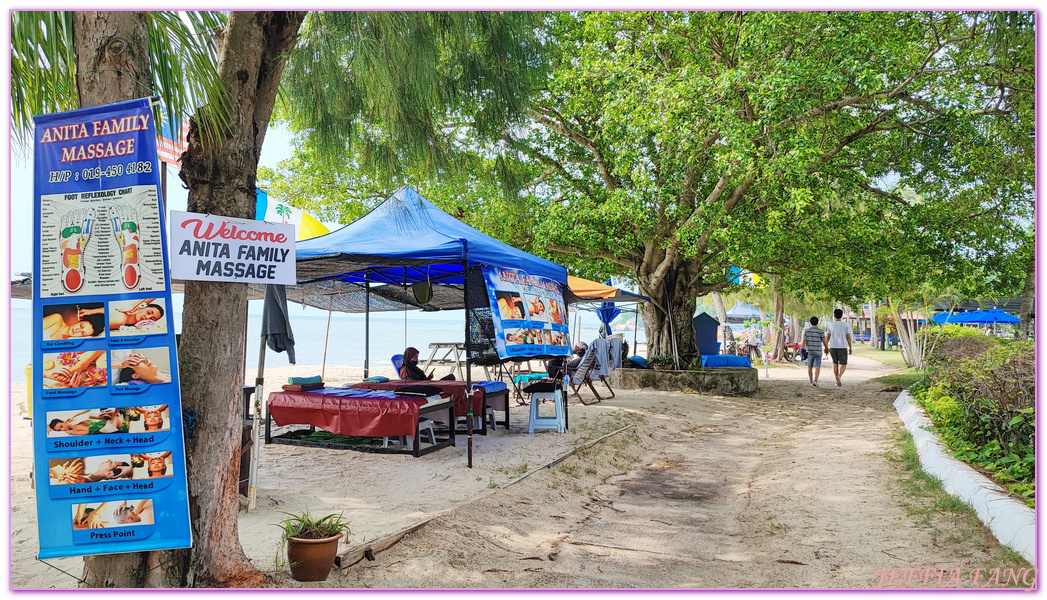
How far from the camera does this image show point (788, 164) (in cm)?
848

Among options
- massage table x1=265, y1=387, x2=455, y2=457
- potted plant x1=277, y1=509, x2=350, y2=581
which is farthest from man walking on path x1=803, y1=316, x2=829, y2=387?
potted plant x1=277, y1=509, x2=350, y2=581

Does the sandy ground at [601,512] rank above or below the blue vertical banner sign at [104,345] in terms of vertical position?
below

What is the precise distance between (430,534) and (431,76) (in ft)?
8.77

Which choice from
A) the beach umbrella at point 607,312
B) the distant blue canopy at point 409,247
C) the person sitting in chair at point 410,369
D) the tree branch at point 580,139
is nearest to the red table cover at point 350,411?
the distant blue canopy at point 409,247

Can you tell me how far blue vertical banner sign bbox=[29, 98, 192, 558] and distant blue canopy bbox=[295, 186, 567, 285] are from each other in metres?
2.66

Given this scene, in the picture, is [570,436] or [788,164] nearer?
[570,436]

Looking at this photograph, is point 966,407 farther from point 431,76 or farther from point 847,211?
point 847,211

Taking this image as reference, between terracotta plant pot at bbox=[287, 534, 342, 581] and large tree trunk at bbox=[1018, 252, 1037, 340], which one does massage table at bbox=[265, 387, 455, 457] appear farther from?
large tree trunk at bbox=[1018, 252, 1037, 340]

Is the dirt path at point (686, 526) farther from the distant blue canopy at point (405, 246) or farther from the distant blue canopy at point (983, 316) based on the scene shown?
the distant blue canopy at point (983, 316)

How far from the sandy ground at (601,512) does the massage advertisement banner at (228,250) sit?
144 centimetres

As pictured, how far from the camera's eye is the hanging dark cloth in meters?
6.31

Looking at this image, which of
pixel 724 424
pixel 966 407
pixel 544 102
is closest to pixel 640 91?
pixel 544 102

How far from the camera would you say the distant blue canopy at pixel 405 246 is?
612 cm

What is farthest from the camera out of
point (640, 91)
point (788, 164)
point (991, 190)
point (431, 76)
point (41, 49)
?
point (991, 190)
